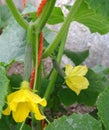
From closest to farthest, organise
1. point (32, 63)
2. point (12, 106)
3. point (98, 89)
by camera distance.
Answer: point (12, 106), point (32, 63), point (98, 89)

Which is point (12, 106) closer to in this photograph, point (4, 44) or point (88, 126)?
point (88, 126)

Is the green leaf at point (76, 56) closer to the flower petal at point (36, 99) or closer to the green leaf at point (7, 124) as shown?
the green leaf at point (7, 124)

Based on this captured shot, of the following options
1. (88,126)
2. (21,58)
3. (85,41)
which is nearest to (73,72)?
(21,58)

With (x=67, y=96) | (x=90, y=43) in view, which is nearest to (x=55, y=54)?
(x=67, y=96)

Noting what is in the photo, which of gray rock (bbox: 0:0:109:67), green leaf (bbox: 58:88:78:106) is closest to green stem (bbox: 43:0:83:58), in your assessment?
green leaf (bbox: 58:88:78:106)

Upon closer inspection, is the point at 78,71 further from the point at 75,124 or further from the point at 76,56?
the point at 76,56
